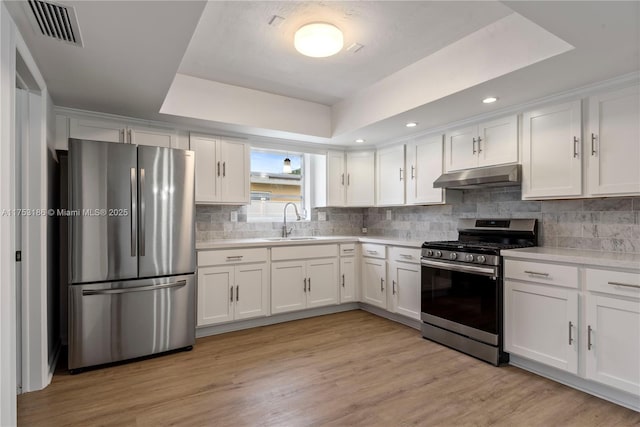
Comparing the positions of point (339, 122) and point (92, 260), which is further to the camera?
point (339, 122)

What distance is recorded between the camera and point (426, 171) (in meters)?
3.83

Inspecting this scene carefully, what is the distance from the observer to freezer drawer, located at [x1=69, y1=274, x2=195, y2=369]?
2.64m

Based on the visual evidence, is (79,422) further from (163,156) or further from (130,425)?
(163,156)

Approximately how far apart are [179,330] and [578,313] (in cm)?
308

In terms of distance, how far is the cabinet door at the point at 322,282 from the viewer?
3990 millimetres

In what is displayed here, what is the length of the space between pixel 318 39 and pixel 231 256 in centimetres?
219

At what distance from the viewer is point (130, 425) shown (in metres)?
1.98

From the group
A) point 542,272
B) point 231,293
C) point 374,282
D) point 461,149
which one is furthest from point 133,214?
point 542,272

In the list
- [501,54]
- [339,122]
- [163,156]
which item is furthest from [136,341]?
[501,54]

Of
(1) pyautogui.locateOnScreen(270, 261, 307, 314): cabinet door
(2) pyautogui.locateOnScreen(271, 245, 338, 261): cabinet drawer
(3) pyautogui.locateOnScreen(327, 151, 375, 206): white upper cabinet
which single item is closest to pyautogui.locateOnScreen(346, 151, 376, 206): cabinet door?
(3) pyautogui.locateOnScreen(327, 151, 375, 206): white upper cabinet

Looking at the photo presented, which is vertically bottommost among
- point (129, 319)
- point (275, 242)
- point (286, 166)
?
point (129, 319)

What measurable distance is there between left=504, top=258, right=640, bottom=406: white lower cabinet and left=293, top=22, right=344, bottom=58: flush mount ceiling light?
83.1 inches

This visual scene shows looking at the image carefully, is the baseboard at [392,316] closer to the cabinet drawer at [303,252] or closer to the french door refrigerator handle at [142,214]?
the cabinet drawer at [303,252]

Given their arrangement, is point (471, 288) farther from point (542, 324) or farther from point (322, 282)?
point (322, 282)
